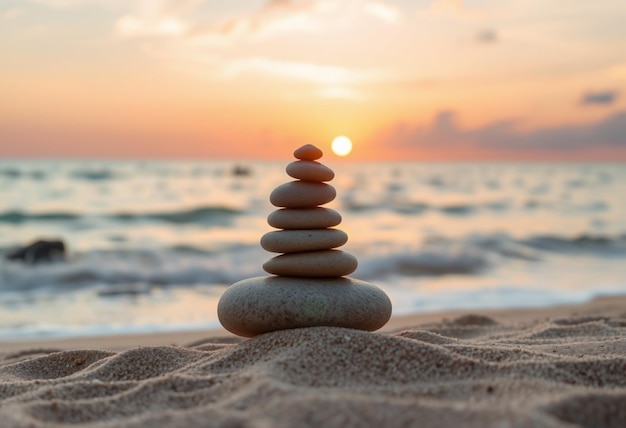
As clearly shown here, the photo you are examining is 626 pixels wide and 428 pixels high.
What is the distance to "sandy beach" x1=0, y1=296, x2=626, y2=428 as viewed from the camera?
2566 millimetres

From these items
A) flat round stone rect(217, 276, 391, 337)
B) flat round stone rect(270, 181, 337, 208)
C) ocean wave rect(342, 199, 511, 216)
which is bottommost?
flat round stone rect(217, 276, 391, 337)

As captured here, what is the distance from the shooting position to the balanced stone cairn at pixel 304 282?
4.06m

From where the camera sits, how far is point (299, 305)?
405 cm

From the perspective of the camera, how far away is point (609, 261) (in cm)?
1465

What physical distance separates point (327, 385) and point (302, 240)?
4.40ft

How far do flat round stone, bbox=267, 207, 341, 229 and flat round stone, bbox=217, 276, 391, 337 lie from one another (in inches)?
13.4

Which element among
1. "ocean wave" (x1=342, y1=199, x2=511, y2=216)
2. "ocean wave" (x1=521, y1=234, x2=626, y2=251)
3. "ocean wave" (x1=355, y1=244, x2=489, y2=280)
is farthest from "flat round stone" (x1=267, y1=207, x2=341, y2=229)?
"ocean wave" (x1=342, y1=199, x2=511, y2=216)

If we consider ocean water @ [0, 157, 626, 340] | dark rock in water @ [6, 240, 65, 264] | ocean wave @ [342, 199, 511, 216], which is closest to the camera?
ocean water @ [0, 157, 626, 340]

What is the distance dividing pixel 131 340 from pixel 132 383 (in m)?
3.52

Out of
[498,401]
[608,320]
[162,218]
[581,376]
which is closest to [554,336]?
[608,320]

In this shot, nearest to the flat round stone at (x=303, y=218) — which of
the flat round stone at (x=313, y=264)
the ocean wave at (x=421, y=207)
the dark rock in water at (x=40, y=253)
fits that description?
the flat round stone at (x=313, y=264)

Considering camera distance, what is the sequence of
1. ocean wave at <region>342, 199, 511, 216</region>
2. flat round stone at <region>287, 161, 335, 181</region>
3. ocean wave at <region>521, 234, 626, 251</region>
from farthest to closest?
1. ocean wave at <region>342, 199, 511, 216</region>
2. ocean wave at <region>521, 234, 626, 251</region>
3. flat round stone at <region>287, 161, 335, 181</region>

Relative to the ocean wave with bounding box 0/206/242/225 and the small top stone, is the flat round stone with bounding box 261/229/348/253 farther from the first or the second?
the ocean wave with bounding box 0/206/242/225

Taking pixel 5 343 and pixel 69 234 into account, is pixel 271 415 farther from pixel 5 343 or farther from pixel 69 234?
pixel 69 234
